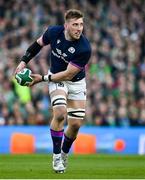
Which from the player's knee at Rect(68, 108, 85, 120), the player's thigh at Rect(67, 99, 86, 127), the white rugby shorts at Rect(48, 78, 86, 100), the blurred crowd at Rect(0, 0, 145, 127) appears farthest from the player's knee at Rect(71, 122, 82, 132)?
the blurred crowd at Rect(0, 0, 145, 127)

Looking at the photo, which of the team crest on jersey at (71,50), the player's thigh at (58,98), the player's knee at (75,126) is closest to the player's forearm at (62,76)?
the player's thigh at (58,98)

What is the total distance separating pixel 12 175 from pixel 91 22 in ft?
48.8

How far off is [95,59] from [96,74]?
0.69 metres

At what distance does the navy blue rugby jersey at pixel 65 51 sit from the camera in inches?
475

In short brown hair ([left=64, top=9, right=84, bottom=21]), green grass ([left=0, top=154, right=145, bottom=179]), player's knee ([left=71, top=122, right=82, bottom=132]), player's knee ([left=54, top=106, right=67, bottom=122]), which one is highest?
short brown hair ([left=64, top=9, right=84, bottom=21])

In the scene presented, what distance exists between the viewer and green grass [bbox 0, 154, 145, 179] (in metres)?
11.4

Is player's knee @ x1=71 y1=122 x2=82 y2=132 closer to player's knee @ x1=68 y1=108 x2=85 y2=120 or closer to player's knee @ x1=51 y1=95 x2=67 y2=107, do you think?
Result: player's knee @ x1=68 y1=108 x2=85 y2=120

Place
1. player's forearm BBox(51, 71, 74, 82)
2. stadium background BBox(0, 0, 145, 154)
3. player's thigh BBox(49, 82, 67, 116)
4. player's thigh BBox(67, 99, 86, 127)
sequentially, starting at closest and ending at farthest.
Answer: player's thigh BBox(49, 82, 67, 116)
player's forearm BBox(51, 71, 74, 82)
player's thigh BBox(67, 99, 86, 127)
stadium background BBox(0, 0, 145, 154)

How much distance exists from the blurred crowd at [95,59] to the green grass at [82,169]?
4.97 m

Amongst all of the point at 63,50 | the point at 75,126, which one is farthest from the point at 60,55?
the point at 75,126

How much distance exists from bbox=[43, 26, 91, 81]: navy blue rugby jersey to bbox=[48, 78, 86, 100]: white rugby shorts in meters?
0.09

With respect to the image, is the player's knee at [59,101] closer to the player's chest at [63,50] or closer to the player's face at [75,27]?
the player's chest at [63,50]

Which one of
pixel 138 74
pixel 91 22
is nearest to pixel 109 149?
pixel 138 74

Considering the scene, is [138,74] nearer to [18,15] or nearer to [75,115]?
[18,15]
